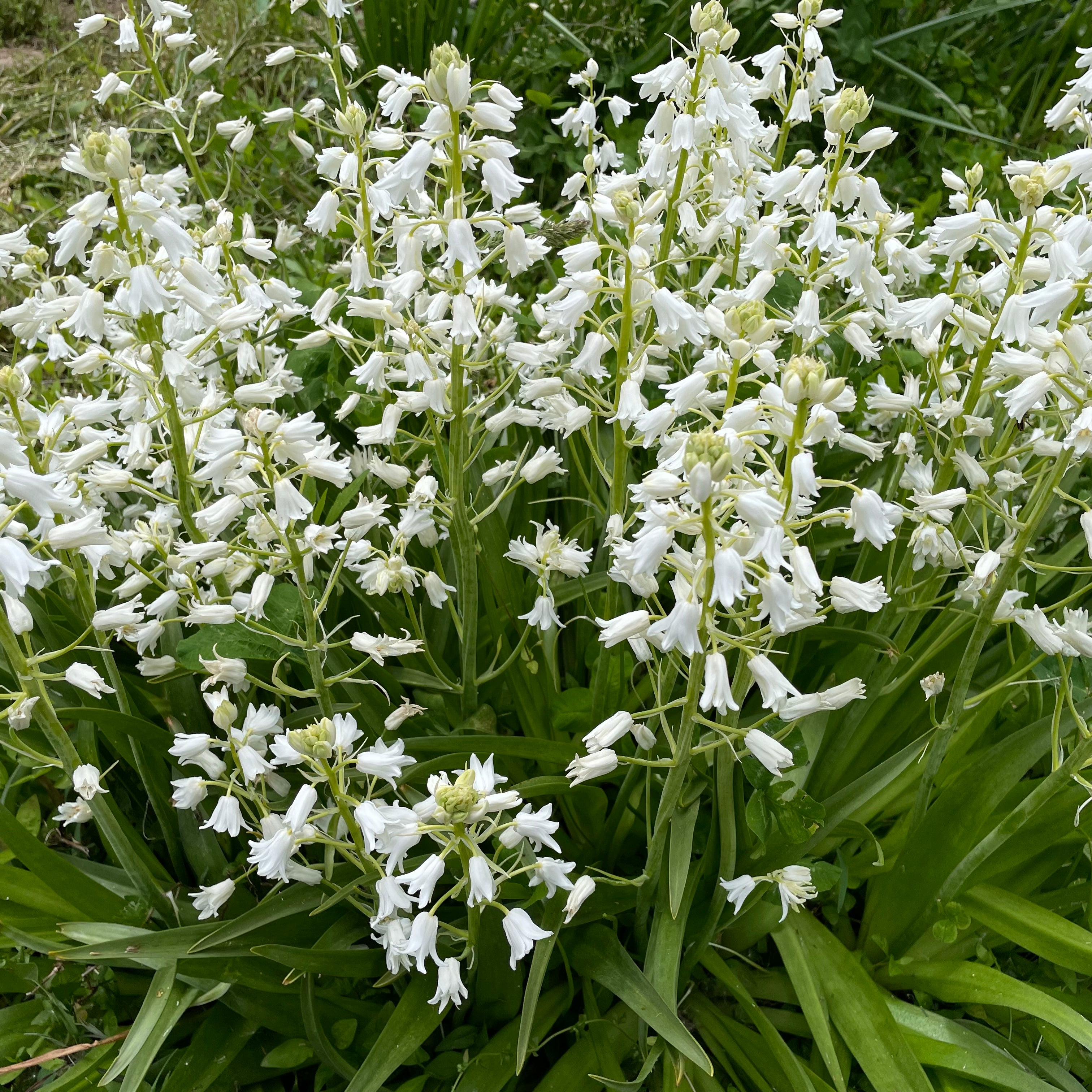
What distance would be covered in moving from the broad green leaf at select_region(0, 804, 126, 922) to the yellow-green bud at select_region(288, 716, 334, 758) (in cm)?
110

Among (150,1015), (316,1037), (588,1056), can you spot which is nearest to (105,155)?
(150,1015)

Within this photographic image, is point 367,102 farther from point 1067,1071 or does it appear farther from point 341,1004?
point 1067,1071

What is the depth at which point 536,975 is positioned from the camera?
2.46m

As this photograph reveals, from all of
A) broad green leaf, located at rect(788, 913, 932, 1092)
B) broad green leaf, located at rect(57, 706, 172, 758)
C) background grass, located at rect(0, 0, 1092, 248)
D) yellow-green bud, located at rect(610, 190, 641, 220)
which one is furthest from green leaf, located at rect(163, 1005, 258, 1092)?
background grass, located at rect(0, 0, 1092, 248)

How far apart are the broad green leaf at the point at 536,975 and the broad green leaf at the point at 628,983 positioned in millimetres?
120

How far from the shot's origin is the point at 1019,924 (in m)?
2.95

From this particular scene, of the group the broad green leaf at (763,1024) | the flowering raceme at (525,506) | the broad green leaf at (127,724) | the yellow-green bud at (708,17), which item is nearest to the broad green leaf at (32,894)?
the flowering raceme at (525,506)

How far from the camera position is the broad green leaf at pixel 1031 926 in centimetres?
284

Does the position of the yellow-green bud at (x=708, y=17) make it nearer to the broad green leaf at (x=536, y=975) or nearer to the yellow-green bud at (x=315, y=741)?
the yellow-green bud at (x=315, y=741)

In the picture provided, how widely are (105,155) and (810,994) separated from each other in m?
2.77

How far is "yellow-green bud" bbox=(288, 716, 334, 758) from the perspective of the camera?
6.91ft

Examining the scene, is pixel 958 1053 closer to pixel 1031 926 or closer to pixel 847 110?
pixel 1031 926

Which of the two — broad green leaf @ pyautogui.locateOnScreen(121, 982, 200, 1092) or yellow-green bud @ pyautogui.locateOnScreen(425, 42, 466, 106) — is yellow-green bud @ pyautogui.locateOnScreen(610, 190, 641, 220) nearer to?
yellow-green bud @ pyautogui.locateOnScreen(425, 42, 466, 106)

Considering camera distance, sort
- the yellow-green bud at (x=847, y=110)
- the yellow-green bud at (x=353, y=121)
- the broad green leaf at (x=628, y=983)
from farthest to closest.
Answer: the yellow-green bud at (x=353, y=121) → the yellow-green bud at (x=847, y=110) → the broad green leaf at (x=628, y=983)
